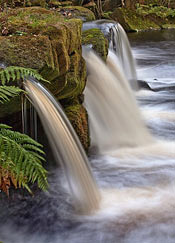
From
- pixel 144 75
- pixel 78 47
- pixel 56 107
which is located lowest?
pixel 144 75

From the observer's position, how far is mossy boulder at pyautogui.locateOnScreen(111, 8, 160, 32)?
2228 centimetres

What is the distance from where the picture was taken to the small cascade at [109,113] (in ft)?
20.3

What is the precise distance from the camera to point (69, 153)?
4.19 metres

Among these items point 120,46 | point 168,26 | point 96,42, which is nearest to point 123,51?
point 120,46

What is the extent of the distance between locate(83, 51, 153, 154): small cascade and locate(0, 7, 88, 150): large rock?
64 centimetres

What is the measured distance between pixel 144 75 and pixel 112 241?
9233mm

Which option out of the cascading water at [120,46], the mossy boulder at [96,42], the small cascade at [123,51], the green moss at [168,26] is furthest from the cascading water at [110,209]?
the green moss at [168,26]

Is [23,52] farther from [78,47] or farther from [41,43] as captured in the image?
[78,47]

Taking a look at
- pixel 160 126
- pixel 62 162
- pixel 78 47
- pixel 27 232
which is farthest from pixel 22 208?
pixel 160 126

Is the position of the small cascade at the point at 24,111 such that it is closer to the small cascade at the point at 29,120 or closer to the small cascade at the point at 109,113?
the small cascade at the point at 29,120

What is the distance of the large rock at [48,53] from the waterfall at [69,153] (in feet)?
0.99

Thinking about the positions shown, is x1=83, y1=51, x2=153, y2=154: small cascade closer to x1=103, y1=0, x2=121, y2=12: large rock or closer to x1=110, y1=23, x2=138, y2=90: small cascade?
x1=110, y1=23, x2=138, y2=90: small cascade

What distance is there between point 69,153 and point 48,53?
1131mm

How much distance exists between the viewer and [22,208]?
3959mm
